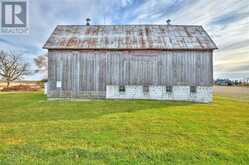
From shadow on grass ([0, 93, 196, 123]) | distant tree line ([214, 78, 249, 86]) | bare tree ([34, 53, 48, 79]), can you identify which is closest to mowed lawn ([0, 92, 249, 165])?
shadow on grass ([0, 93, 196, 123])

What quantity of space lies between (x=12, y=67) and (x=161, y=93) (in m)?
33.5

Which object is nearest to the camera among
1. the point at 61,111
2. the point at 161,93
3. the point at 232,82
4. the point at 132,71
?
the point at 61,111

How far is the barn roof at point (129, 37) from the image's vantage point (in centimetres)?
1888

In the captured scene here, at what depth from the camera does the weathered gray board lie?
18.5m

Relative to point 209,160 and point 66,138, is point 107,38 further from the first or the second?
point 209,160

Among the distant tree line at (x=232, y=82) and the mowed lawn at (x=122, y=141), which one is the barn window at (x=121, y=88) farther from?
the distant tree line at (x=232, y=82)

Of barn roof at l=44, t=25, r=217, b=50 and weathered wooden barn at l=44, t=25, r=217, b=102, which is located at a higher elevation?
barn roof at l=44, t=25, r=217, b=50

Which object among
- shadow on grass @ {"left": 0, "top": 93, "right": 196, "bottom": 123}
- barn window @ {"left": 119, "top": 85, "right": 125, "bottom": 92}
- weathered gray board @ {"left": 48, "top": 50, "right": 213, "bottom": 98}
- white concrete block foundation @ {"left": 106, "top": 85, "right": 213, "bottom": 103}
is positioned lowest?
shadow on grass @ {"left": 0, "top": 93, "right": 196, "bottom": 123}

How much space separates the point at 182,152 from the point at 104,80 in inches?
526

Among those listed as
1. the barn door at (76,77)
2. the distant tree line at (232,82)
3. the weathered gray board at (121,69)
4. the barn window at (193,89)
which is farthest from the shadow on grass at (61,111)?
the distant tree line at (232,82)

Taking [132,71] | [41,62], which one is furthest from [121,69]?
[41,62]

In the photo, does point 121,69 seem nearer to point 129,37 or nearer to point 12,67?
point 129,37

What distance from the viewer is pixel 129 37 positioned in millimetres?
20391

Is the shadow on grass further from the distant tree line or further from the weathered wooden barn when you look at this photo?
the distant tree line
